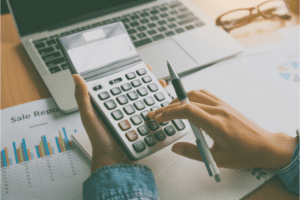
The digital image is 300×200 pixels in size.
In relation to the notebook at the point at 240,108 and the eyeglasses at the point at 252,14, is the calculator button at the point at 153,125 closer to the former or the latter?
the notebook at the point at 240,108

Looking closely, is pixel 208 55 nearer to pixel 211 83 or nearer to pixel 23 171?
pixel 211 83

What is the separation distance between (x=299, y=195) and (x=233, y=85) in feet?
0.72

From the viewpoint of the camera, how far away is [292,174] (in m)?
0.35

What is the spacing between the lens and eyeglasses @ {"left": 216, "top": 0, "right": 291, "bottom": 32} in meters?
0.66

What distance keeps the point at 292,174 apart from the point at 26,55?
57 centimetres

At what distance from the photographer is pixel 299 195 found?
35 centimetres

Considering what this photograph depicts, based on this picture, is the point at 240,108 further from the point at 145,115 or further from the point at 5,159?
the point at 5,159

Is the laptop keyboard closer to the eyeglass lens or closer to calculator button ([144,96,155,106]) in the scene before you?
the eyeglass lens

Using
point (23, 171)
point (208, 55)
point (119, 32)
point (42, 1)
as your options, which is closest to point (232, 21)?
point (208, 55)

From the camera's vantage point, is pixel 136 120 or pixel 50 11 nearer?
pixel 136 120

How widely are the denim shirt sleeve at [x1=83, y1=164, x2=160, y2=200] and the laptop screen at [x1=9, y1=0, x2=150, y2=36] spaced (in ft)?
1.34

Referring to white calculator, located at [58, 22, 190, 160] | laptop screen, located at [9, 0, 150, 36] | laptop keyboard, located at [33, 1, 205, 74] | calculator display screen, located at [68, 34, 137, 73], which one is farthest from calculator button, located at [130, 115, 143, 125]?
laptop screen, located at [9, 0, 150, 36]

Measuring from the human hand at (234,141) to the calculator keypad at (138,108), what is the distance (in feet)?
0.10

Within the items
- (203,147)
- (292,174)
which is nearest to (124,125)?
(203,147)
